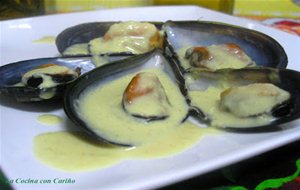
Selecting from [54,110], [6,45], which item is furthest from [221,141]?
[6,45]

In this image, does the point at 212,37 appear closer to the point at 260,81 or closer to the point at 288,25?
the point at 260,81

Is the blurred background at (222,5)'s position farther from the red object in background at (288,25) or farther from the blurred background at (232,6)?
the red object in background at (288,25)

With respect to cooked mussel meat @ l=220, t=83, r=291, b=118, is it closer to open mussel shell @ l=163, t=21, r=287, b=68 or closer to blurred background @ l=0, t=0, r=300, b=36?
open mussel shell @ l=163, t=21, r=287, b=68

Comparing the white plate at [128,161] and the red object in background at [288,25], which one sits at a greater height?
the white plate at [128,161]

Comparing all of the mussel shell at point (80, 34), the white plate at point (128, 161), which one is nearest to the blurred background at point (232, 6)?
the mussel shell at point (80, 34)

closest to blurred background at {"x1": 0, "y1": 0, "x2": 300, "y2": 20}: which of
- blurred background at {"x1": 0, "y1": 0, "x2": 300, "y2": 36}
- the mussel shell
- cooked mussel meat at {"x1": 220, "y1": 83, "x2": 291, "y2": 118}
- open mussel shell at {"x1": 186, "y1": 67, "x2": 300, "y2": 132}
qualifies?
blurred background at {"x1": 0, "y1": 0, "x2": 300, "y2": 36}

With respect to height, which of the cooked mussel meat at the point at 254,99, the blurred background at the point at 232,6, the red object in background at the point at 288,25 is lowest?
the red object in background at the point at 288,25

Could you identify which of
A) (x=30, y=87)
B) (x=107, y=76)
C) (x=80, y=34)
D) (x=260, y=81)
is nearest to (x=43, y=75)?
(x=30, y=87)
